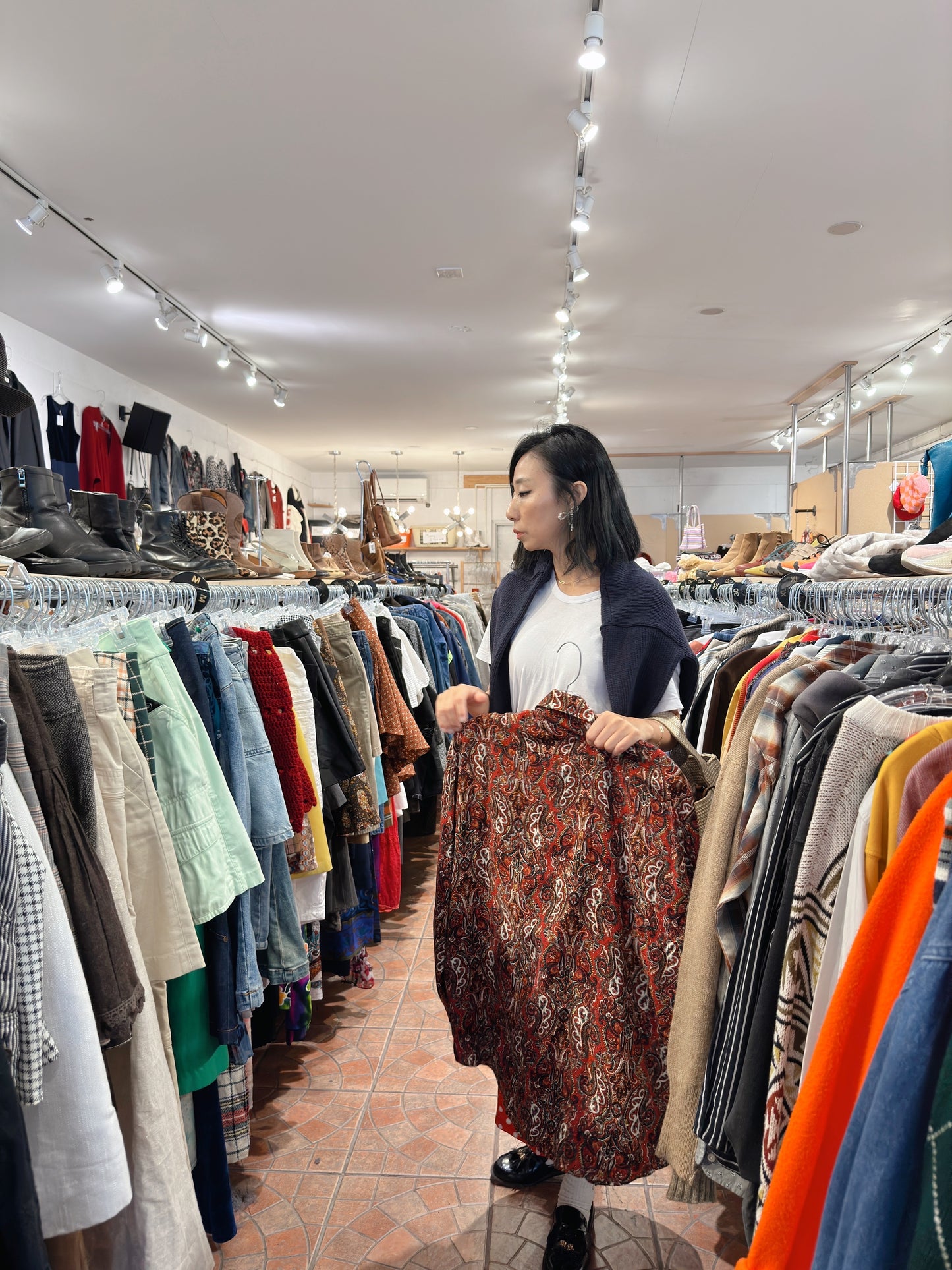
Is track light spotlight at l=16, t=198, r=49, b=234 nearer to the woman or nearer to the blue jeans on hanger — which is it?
the woman

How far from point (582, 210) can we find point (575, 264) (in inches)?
30.3

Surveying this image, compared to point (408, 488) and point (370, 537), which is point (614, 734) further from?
point (408, 488)

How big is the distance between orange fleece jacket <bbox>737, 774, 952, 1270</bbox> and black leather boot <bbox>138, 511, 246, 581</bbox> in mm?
2442

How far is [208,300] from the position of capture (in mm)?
6090

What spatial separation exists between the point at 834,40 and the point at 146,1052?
4118mm

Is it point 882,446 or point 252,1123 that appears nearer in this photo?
point 252,1123

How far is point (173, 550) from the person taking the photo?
9.74 feet

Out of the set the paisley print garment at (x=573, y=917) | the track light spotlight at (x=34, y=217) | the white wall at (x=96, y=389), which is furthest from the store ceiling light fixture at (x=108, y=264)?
the paisley print garment at (x=573, y=917)

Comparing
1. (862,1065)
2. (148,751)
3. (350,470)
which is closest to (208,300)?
(148,751)

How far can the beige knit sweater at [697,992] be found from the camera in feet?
4.07

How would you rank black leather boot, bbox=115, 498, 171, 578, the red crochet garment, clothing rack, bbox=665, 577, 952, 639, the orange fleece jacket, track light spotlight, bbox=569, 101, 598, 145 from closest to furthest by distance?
1. the orange fleece jacket
2. clothing rack, bbox=665, 577, 952, 639
3. the red crochet garment
4. black leather boot, bbox=115, 498, 171, 578
5. track light spotlight, bbox=569, 101, 598, 145

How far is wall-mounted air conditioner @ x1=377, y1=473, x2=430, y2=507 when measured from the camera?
14281 mm

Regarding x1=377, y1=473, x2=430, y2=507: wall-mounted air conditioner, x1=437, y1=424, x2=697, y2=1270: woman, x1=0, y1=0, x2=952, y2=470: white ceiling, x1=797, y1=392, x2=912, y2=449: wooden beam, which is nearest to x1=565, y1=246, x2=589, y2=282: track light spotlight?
x1=0, y1=0, x2=952, y2=470: white ceiling

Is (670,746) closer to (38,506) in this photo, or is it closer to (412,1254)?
(412,1254)
